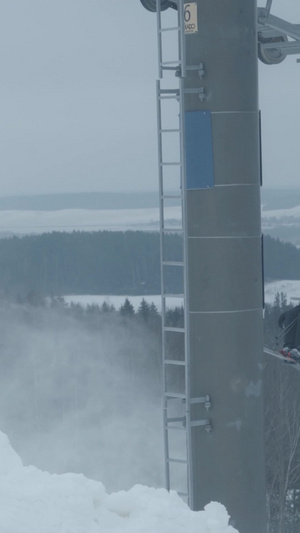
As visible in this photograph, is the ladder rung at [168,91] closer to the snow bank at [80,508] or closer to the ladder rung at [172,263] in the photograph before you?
the ladder rung at [172,263]

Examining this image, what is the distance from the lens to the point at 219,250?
30.4 ft

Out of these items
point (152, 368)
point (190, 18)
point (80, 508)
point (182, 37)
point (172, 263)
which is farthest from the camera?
point (152, 368)

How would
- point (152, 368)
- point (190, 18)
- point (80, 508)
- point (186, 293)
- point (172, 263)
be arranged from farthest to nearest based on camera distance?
1. point (152, 368)
2. point (186, 293)
3. point (190, 18)
4. point (172, 263)
5. point (80, 508)

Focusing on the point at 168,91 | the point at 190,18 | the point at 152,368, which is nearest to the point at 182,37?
the point at 190,18

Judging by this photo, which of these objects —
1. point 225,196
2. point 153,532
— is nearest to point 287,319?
point 225,196

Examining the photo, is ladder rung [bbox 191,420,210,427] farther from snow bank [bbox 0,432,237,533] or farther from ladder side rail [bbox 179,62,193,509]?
snow bank [bbox 0,432,237,533]

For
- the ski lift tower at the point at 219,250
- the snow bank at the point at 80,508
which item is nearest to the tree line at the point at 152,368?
the ski lift tower at the point at 219,250

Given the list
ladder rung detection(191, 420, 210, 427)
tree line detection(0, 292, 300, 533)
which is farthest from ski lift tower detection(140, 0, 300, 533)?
tree line detection(0, 292, 300, 533)

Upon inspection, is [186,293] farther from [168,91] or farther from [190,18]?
[190,18]

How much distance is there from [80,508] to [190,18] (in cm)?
597

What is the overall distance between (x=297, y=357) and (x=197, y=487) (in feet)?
5.76

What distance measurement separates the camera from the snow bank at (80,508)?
A: 4.27 m

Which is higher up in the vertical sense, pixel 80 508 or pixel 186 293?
pixel 186 293

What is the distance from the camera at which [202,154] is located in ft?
30.3
